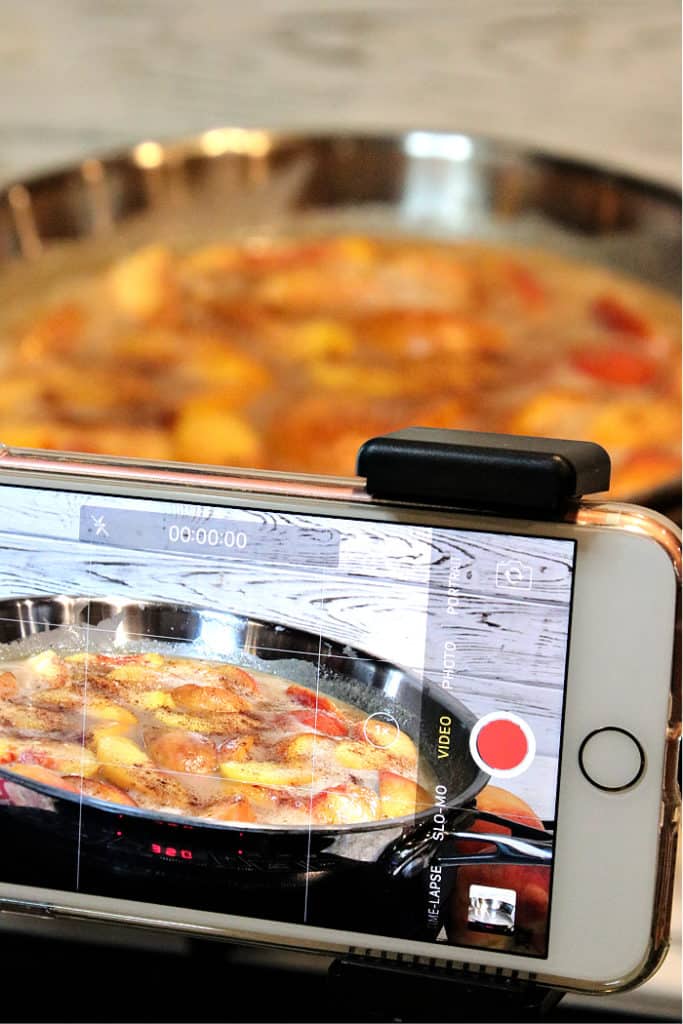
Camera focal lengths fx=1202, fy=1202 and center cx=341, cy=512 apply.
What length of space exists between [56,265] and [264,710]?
665 mm

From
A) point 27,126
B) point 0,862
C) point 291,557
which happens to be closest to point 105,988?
point 0,862

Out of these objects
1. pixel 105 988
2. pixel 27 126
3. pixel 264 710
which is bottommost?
pixel 105 988

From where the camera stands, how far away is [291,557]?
38 cm

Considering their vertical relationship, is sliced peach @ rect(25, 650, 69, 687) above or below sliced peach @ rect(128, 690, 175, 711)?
above

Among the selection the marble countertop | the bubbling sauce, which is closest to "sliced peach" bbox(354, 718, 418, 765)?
the bubbling sauce

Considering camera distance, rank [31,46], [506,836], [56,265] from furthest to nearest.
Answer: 1. [31,46]
2. [56,265]
3. [506,836]

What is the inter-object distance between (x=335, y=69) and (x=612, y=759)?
3.38 ft

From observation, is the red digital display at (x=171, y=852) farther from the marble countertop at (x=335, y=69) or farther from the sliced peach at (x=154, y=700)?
the marble countertop at (x=335, y=69)

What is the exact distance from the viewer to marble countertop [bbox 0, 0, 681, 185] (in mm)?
1191

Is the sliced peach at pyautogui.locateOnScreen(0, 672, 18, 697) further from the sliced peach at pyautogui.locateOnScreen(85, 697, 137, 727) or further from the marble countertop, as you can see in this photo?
the marble countertop

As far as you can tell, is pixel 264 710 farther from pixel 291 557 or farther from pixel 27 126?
pixel 27 126

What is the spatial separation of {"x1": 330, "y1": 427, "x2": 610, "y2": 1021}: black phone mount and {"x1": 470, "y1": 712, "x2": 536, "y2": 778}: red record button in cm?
6

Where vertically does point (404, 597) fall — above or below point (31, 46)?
below

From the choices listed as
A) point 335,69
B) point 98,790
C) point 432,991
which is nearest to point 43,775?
point 98,790
